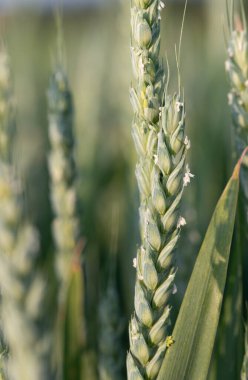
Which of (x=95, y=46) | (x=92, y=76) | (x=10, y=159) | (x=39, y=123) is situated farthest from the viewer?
(x=95, y=46)

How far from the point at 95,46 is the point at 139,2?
230 cm

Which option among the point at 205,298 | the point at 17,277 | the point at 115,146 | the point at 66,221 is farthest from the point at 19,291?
the point at 115,146

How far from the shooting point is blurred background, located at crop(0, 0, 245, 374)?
116 cm

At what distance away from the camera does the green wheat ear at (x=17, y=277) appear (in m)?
0.91

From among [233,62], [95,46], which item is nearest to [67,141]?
[233,62]

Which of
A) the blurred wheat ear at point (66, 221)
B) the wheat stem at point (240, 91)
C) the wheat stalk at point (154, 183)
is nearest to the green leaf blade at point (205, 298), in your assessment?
the wheat stalk at point (154, 183)

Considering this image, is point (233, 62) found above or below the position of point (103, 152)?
above

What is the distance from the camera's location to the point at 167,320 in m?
0.57

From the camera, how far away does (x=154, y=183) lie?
536 millimetres

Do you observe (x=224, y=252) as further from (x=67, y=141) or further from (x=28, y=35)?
(x=28, y=35)

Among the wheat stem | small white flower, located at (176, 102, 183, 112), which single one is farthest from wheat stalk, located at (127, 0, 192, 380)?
the wheat stem

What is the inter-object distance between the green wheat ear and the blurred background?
10 centimetres

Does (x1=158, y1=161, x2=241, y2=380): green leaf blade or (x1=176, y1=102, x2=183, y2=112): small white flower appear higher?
(x1=176, y1=102, x2=183, y2=112): small white flower

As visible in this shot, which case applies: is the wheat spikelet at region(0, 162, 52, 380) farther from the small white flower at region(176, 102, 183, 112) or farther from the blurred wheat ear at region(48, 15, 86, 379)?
the small white flower at region(176, 102, 183, 112)
